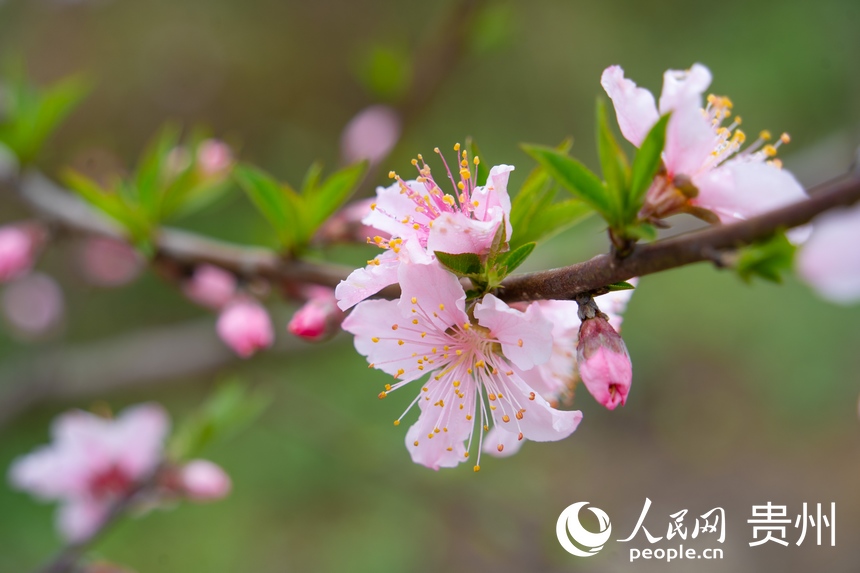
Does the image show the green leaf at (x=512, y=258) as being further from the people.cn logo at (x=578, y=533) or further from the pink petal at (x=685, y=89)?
the people.cn logo at (x=578, y=533)

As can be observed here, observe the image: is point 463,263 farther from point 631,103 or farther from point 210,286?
point 210,286

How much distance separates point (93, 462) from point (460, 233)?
1.35m

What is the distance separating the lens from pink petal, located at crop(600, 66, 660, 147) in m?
0.78

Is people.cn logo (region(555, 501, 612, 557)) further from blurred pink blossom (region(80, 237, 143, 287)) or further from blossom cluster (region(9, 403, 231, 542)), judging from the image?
→ blurred pink blossom (region(80, 237, 143, 287))

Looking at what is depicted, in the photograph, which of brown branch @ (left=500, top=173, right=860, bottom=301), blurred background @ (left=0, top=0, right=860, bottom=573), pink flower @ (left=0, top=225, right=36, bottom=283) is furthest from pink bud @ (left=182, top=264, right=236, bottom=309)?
blurred background @ (left=0, top=0, right=860, bottom=573)

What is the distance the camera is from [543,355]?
0.79 m

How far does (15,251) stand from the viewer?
139cm

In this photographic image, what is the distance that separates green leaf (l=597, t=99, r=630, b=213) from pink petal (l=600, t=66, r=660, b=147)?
0.06 meters

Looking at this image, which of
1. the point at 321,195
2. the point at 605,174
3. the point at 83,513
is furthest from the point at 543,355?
the point at 83,513

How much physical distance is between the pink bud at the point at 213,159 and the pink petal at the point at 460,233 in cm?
89

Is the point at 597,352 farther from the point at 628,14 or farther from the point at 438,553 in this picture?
the point at 628,14

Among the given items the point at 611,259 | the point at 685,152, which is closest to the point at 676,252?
the point at 611,259

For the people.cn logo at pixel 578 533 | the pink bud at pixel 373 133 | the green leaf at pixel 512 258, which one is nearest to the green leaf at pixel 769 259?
the green leaf at pixel 512 258

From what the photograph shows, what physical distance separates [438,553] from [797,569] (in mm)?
2180
